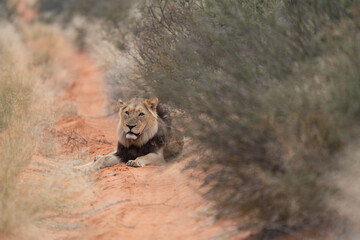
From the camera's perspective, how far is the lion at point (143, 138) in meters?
8.41

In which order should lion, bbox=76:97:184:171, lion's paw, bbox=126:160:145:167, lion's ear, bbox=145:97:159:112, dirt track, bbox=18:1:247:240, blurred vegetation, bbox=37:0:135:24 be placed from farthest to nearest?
blurred vegetation, bbox=37:0:135:24 < lion's ear, bbox=145:97:159:112 < lion, bbox=76:97:184:171 < lion's paw, bbox=126:160:145:167 < dirt track, bbox=18:1:247:240

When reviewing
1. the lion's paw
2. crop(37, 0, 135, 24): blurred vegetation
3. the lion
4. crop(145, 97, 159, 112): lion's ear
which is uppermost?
crop(37, 0, 135, 24): blurred vegetation

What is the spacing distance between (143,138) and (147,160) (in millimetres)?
426

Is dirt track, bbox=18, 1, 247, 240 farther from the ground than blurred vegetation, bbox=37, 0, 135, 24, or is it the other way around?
blurred vegetation, bbox=37, 0, 135, 24

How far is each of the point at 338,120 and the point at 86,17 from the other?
2628 centimetres

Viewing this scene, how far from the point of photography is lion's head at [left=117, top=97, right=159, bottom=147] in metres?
8.41

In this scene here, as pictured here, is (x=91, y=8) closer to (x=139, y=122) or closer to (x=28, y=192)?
(x=139, y=122)

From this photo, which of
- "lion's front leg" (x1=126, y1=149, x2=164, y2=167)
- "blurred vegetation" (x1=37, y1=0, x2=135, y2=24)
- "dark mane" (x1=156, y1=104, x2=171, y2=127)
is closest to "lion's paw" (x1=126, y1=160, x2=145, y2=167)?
"lion's front leg" (x1=126, y1=149, x2=164, y2=167)

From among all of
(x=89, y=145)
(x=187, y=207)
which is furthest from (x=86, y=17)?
(x=187, y=207)

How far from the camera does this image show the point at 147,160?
831 centimetres

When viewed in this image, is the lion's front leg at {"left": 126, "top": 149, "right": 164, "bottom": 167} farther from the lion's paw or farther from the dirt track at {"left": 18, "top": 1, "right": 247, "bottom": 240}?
the dirt track at {"left": 18, "top": 1, "right": 247, "bottom": 240}

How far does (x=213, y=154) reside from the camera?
531 cm

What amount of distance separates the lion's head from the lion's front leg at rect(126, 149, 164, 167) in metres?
0.30

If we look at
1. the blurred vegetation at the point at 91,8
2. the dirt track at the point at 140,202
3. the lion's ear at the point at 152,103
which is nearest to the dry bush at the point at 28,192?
the dirt track at the point at 140,202
